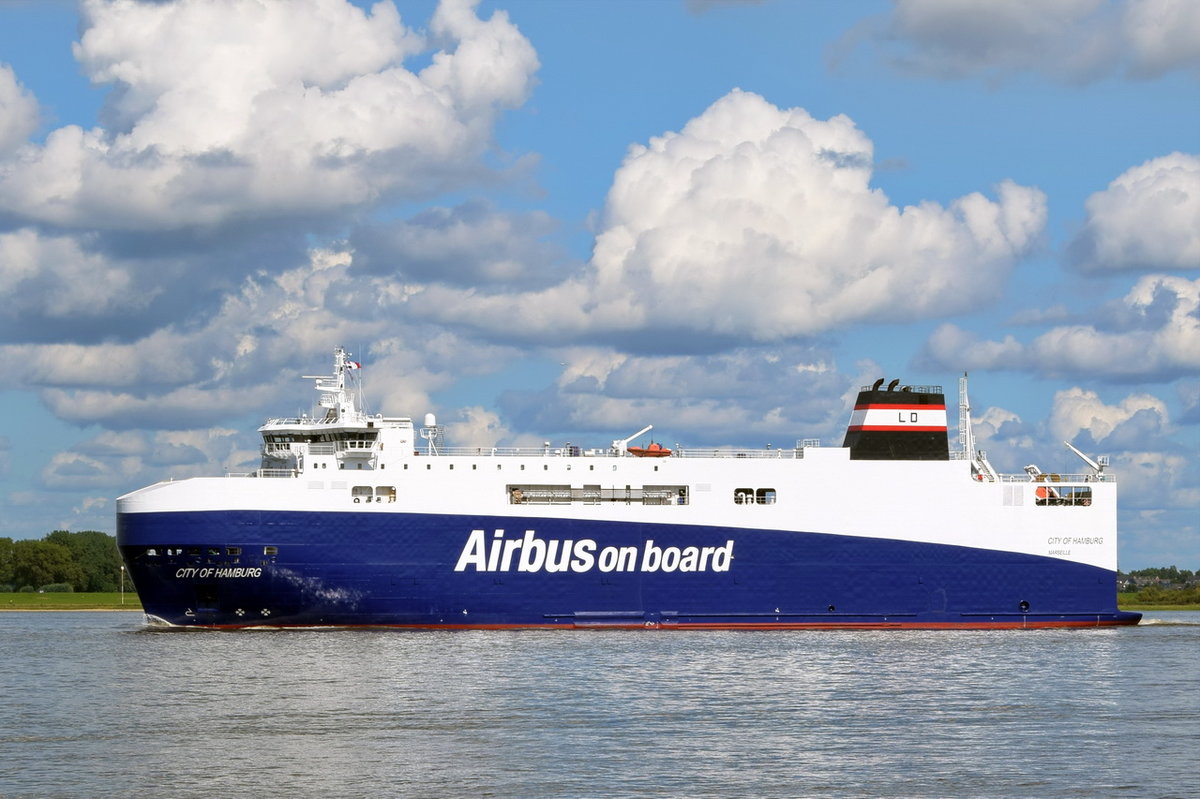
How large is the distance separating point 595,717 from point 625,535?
1882cm

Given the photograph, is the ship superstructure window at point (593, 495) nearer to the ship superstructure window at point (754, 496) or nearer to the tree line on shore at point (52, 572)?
the ship superstructure window at point (754, 496)

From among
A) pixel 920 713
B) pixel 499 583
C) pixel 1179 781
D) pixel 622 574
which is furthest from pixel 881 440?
pixel 1179 781

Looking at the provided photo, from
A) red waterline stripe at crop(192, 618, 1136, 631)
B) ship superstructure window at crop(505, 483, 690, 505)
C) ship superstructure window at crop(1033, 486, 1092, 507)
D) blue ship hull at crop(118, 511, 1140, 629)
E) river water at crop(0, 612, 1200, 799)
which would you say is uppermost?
ship superstructure window at crop(1033, 486, 1092, 507)

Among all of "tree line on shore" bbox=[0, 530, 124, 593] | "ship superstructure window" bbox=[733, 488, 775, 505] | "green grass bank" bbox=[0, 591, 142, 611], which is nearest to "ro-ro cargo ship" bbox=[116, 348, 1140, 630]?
"ship superstructure window" bbox=[733, 488, 775, 505]

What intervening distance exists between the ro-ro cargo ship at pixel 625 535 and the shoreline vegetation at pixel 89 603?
49.0 metres

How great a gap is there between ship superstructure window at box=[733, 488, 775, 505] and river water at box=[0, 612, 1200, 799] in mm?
4949

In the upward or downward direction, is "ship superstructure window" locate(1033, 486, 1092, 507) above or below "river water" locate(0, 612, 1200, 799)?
above

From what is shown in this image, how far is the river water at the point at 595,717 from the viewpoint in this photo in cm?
2489

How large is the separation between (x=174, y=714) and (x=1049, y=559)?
32.1 metres

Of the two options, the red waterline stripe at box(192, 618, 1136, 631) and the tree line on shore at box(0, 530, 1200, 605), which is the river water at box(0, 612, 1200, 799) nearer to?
the red waterline stripe at box(192, 618, 1136, 631)

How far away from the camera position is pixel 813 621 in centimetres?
5097

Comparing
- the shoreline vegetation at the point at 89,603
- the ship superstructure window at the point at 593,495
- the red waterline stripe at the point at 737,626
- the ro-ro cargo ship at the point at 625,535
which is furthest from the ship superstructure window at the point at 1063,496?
the shoreline vegetation at the point at 89,603

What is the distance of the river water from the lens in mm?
24891

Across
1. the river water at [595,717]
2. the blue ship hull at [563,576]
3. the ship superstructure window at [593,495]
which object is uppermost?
the ship superstructure window at [593,495]
